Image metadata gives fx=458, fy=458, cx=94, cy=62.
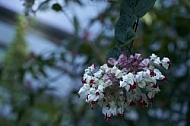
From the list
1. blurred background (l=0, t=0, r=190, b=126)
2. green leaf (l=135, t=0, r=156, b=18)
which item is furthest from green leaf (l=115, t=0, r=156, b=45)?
blurred background (l=0, t=0, r=190, b=126)

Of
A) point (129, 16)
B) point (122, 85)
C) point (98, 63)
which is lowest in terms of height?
point (122, 85)

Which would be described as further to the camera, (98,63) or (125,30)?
(98,63)

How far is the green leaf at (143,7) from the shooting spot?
620 millimetres

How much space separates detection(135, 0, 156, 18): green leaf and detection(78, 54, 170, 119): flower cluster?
62mm

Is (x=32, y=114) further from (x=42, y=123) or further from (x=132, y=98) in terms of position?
(x=132, y=98)

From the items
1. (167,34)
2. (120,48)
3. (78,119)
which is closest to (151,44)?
(167,34)

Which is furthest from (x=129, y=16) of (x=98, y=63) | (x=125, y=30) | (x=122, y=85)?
(x=98, y=63)

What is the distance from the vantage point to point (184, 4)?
126 centimetres

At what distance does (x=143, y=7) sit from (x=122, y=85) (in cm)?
13

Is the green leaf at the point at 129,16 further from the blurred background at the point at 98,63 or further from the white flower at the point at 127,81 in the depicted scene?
the blurred background at the point at 98,63

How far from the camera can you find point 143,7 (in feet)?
2.06

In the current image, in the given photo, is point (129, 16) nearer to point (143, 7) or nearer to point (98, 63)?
point (143, 7)

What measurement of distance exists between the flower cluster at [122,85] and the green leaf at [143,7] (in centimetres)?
6

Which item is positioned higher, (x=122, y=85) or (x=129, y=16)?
(x=129, y=16)
